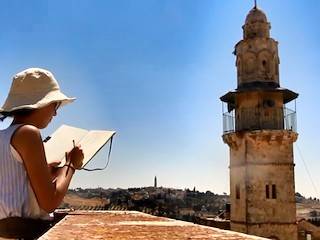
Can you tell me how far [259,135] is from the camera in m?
25.9

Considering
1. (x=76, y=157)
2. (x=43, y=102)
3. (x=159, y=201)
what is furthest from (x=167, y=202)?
(x=43, y=102)

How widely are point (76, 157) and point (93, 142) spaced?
624 millimetres

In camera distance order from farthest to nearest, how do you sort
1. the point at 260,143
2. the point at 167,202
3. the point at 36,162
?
the point at 167,202
the point at 260,143
the point at 36,162

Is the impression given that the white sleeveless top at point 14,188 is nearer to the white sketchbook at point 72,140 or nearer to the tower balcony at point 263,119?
the white sketchbook at point 72,140

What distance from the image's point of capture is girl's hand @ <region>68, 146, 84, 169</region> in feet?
10.6

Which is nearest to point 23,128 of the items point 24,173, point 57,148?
point 24,173

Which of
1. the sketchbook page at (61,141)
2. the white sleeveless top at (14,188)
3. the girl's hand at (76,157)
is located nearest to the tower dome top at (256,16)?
the sketchbook page at (61,141)

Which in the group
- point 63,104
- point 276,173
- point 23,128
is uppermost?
point 276,173

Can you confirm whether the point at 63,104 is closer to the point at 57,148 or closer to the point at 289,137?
the point at 57,148

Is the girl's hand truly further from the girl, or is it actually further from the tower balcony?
the tower balcony

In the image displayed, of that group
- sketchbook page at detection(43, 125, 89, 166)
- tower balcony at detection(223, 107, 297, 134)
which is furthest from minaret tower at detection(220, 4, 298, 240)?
sketchbook page at detection(43, 125, 89, 166)

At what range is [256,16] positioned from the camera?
28078 millimetres

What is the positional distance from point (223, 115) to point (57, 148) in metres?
24.2

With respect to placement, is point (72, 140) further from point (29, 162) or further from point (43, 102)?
point (29, 162)
